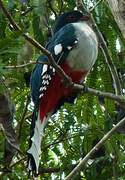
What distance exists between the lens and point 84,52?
308 cm

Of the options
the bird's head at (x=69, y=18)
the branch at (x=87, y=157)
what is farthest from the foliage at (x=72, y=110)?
the branch at (x=87, y=157)

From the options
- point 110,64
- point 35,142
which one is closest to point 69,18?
point 110,64

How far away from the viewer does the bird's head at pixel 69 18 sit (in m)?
3.36

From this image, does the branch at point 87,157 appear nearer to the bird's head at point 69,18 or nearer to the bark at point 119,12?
the bark at point 119,12

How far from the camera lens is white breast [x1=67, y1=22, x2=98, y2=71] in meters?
3.07

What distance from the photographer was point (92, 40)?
10.2 feet

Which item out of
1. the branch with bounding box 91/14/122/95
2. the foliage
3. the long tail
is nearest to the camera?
the branch with bounding box 91/14/122/95

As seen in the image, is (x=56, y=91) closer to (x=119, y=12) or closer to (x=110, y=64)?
(x=110, y=64)

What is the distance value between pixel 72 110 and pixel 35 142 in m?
0.50

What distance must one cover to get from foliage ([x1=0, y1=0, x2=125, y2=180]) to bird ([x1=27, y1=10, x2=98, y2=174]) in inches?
2.9

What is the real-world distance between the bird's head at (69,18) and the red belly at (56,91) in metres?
0.37

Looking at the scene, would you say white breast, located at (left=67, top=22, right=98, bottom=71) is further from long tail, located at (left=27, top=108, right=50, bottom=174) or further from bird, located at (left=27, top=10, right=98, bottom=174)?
long tail, located at (left=27, top=108, right=50, bottom=174)

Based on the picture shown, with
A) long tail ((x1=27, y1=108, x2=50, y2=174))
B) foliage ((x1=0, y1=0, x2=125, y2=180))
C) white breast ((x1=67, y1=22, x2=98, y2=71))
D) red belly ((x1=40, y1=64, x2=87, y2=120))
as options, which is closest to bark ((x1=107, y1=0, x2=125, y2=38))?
foliage ((x1=0, y1=0, x2=125, y2=180))

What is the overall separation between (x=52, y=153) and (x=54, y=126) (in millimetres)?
257
